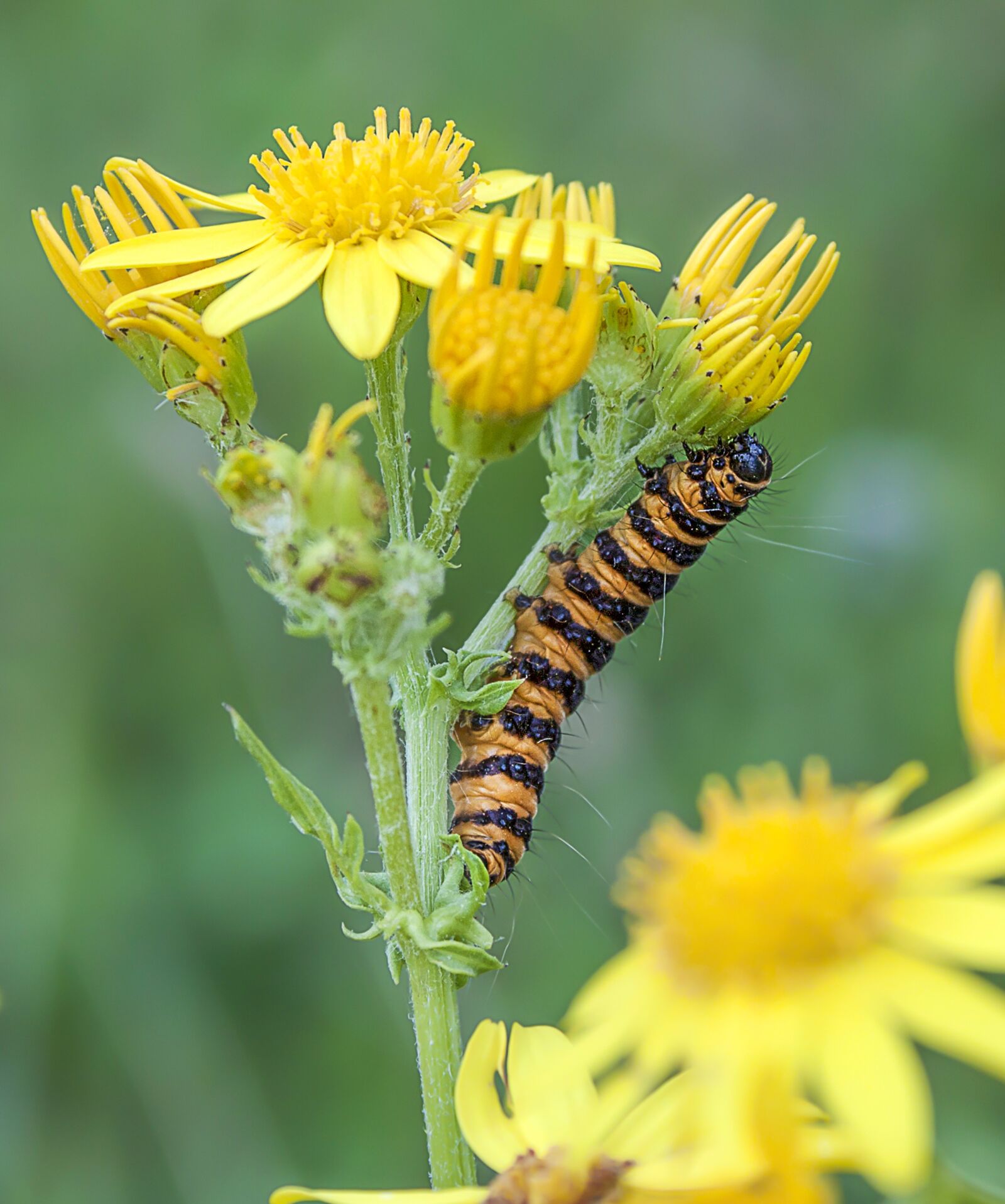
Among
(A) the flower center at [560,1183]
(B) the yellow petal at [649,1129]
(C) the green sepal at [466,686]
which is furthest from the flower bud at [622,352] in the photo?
(A) the flower center at [560,1183]

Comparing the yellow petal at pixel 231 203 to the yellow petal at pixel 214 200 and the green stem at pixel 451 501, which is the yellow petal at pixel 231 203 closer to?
the yellow petal at pixel 214 200

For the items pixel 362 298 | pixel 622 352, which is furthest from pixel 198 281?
pixel 622 352

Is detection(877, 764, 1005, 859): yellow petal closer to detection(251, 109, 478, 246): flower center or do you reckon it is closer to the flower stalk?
the flower stalk

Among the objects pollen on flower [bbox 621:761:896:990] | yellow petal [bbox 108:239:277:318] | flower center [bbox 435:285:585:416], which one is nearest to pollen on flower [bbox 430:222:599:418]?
flower center [bbox 435:285:585:416]

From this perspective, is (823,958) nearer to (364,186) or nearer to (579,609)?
(364,186)

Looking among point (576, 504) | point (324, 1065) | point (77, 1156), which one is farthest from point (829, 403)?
point (77, 1156)

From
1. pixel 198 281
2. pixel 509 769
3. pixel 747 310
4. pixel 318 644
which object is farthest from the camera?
pixel 318 644

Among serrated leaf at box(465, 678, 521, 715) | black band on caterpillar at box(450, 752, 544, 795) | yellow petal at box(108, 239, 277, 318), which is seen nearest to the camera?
yellow petal at box(108, 239, 277, 318)
